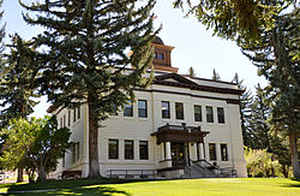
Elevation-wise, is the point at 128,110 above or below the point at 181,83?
below

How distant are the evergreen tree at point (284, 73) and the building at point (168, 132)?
684 centimetres

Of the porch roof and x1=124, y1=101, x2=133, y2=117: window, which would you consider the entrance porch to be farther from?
x1=124, y1=101, x2=133, y2=117: window

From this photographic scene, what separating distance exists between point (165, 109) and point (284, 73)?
37.3 feet

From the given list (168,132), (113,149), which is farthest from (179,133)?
(113,149)

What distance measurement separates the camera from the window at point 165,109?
33.5 m

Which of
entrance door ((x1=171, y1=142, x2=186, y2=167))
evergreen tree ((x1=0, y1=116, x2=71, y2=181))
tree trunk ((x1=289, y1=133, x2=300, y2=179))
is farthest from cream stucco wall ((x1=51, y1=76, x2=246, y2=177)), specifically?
tree trunk ((x1=289, y1=133, x2=300, y2=179))

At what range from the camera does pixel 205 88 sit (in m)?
36.4

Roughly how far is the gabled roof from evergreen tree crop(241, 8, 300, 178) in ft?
20.4

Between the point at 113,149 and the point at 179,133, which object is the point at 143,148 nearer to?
the point at 113,149

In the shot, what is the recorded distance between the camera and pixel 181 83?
34.8 metres

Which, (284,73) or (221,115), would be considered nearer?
(284,73)

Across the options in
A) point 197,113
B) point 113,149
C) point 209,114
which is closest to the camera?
point 113,149

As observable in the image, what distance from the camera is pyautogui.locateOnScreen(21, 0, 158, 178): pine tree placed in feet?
74.5

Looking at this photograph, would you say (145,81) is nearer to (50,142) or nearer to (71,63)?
(71,63)
